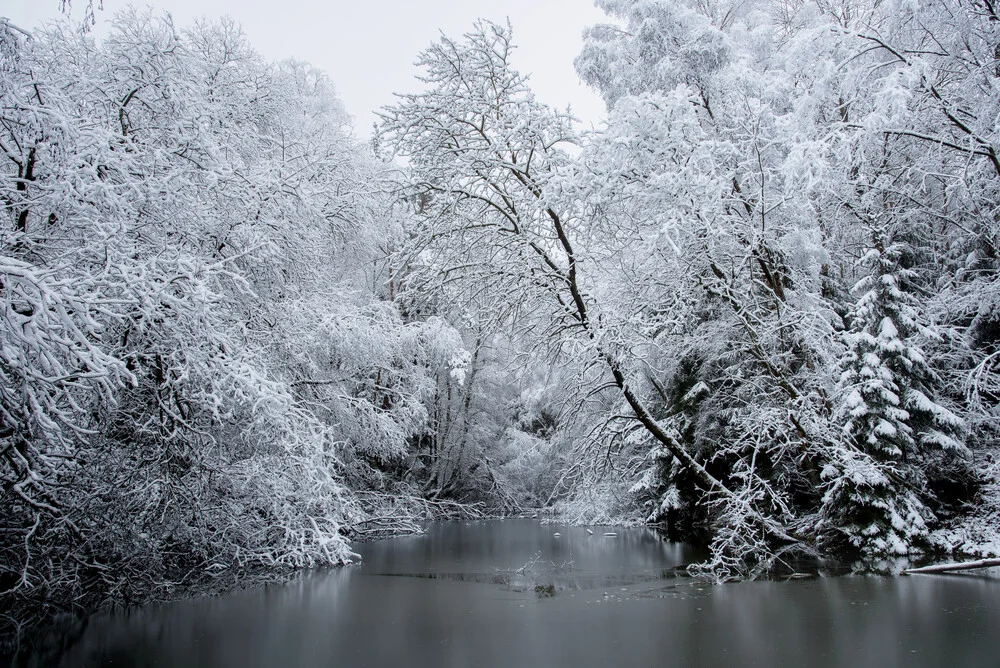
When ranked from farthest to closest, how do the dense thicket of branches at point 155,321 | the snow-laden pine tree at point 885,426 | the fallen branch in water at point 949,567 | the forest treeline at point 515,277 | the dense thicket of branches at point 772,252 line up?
the snow-laden pine tree at point 885,426
the dense thicket of branches at point 772,252
the fallen branch in water at point 949,567
the forest treeline at point 515,277
the dense thicket of branches at point 155,321

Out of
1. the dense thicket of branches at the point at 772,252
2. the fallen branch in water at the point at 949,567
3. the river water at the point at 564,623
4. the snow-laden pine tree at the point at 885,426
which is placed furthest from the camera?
the snow-laden pine tree at the point at 885,426

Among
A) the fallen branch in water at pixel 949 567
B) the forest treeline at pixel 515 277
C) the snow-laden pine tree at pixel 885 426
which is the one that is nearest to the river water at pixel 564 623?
the fallen branch in water at pixel 949 567

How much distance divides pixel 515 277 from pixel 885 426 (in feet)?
15.7

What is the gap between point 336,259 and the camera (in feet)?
43.9

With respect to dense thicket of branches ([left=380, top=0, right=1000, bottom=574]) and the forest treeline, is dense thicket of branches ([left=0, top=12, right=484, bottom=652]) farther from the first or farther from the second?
dense thicket of branches ([left=380, top=0, right=1000, bottom=574])

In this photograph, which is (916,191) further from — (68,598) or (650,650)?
(68,598)

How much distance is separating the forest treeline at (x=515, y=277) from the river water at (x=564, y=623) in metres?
0.95

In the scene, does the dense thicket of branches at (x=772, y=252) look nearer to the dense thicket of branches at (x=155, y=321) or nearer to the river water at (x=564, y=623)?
the river water at (x=564, y=623)

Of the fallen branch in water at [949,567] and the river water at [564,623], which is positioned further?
the fallen branch in water at [949,567]

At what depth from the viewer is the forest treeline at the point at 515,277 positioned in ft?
15.7

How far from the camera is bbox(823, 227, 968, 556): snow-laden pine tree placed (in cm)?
726

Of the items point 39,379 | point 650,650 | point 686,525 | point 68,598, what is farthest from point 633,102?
point 686,525

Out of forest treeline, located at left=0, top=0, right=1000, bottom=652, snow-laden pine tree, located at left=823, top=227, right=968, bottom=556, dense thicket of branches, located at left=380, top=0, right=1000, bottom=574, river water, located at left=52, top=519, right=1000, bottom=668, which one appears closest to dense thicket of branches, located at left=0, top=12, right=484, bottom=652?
forest treeline, located at left=0, top=0, right=1000, bottom=652

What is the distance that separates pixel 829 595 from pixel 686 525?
304 inches
